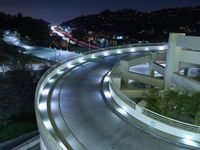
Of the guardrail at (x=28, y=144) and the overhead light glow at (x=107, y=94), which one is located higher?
the overhead light glow at (x=107, y=94)

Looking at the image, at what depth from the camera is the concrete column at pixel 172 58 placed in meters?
21.8

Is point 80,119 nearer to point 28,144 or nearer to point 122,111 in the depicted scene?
point 122,111

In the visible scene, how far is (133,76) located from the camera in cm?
2552

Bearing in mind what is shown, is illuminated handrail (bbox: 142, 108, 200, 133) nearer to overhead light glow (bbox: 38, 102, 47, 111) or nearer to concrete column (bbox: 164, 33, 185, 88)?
overhead light glow (bbox: 38, 102, 47, 111)

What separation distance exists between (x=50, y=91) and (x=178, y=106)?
1069 cm

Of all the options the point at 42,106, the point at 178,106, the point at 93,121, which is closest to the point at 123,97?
the point at 93,121

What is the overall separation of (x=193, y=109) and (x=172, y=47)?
31.7ft

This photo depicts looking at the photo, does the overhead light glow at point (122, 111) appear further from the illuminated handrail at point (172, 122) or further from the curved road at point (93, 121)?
the illuminated handrail at point (172, 122)

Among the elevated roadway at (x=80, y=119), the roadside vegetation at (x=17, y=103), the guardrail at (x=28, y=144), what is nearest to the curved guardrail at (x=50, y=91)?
the elevated roadway at (x=80, y=119)

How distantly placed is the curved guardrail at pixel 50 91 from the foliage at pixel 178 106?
5471mm

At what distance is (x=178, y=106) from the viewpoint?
14180 mm

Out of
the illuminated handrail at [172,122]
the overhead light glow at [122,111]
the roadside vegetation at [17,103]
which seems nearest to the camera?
the illuminated handrail at [172,122]

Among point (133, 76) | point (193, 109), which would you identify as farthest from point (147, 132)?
point (133, 76)

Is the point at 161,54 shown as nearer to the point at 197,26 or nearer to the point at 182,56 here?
the point at 182,56
